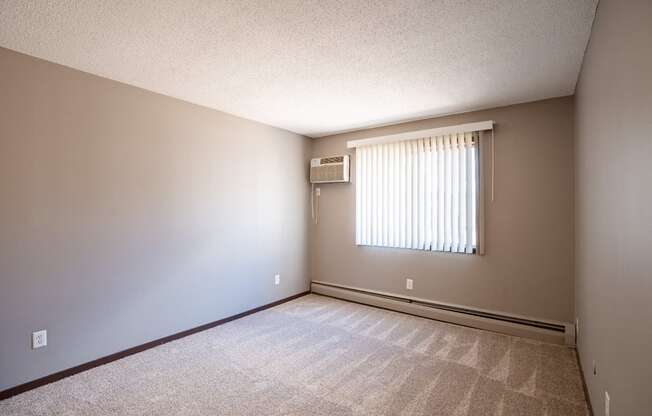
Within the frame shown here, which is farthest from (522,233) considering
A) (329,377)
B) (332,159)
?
(332,159)

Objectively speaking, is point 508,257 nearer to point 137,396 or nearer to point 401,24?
point 401,24

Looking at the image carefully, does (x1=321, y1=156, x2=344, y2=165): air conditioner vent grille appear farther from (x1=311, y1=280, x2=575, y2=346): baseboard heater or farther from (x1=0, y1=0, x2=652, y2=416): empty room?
(x1=311, y1=280, x2=575, y2=346): baseboard heater

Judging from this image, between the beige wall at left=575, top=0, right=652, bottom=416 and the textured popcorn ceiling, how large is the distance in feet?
1.32

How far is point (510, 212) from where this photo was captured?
10.8ft

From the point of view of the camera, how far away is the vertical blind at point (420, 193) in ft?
11.5

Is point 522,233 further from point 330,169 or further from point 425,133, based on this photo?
point 330,169

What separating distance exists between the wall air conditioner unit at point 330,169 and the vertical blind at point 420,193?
0.18 m

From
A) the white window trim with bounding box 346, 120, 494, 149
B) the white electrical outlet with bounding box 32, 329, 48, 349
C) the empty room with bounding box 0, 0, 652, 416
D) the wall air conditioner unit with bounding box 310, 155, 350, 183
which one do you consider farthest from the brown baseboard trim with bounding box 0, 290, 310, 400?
the white window trim with bounding box 346, 120, 494, 149

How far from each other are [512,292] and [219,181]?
339cm

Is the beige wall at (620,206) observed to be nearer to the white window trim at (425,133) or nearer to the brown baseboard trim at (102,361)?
the white window trim at (425,133)

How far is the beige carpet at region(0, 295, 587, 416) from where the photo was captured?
2.04 metres

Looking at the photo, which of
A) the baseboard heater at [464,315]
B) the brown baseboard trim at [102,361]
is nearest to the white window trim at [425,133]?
the baseboard heater at [464,315]

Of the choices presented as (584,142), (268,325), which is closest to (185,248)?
(268,325)

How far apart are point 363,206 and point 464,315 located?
1.81 metres
